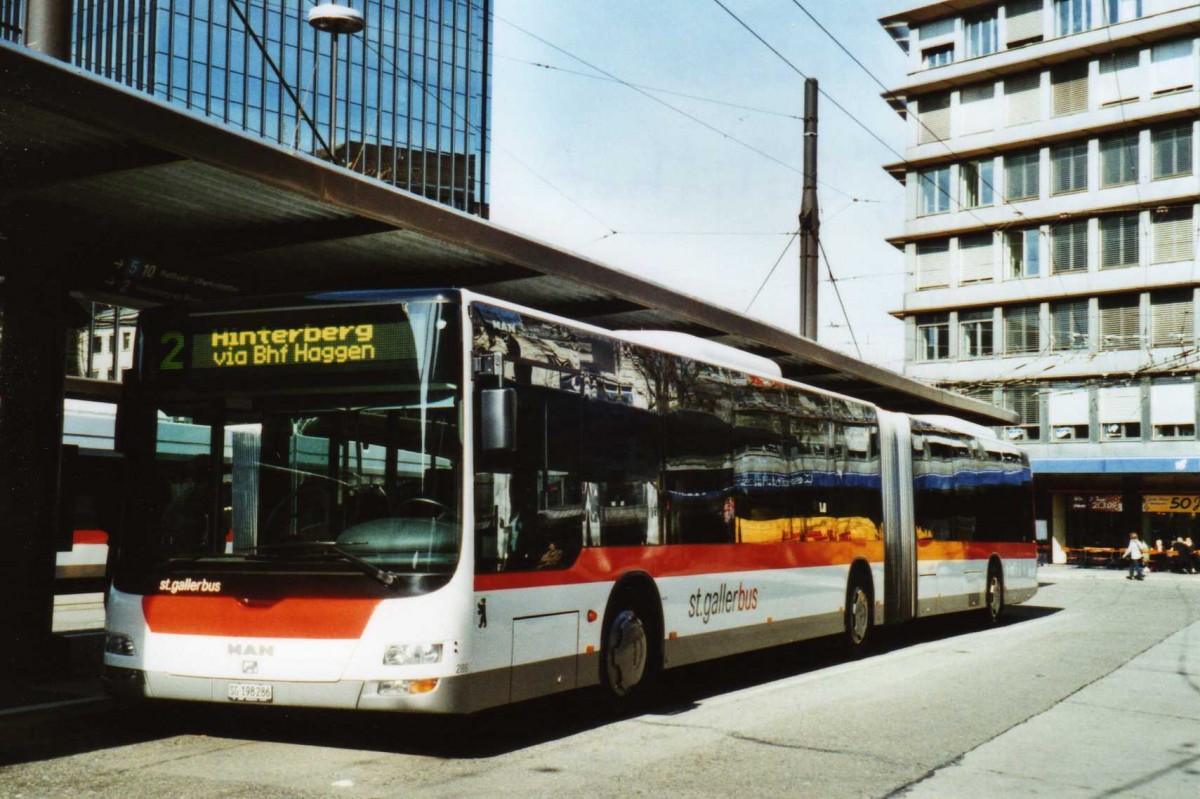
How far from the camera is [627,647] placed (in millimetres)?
9578

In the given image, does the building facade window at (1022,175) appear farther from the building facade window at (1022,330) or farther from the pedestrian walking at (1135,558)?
the pedestrian walking at (1135,558)

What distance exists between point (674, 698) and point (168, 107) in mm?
6033

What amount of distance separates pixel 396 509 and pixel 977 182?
171 ft

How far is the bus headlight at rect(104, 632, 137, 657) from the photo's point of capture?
8.18 m

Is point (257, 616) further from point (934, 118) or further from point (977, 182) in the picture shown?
point (934, 118)

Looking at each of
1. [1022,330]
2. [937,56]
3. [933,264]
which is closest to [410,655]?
[1022,330]

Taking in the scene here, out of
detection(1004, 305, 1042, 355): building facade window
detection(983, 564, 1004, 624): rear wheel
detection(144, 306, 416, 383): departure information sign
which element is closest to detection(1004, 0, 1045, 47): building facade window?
detection(1004, 305, 1042, 355): building facade window

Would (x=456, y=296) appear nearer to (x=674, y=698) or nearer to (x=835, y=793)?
(x=835, y=793)

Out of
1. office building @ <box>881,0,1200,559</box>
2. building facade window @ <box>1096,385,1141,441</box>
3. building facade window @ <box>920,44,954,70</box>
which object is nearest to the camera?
office building @ <box>881,0,1200,559</box>

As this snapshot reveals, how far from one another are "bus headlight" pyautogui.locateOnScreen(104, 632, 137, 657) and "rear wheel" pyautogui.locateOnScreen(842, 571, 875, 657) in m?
8.35

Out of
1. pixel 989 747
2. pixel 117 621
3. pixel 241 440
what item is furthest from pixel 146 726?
pixel 989 747

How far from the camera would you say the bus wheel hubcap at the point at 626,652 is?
370 inches

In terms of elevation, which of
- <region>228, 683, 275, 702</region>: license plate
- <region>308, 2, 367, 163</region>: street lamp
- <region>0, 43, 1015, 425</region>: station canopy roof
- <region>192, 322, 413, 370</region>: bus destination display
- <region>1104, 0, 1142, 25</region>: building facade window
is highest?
<region>1104, 0, 1142, 25</region>: building facade window

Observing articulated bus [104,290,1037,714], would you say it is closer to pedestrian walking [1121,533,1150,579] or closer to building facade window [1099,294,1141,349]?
pedestrian walking [1121,533,1150,579]
